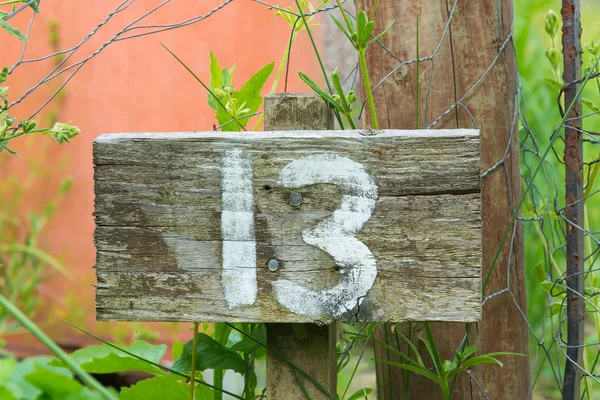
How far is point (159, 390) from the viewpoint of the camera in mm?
1530

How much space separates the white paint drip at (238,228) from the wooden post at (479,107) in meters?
0.53

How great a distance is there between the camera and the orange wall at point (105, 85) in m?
3.54

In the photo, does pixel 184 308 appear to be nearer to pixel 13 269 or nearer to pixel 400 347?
pixel 400 347

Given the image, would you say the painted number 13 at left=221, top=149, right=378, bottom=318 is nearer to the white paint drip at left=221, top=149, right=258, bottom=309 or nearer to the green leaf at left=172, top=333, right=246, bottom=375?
the white paint drip at left=221, top=149, right=258, bottom=309

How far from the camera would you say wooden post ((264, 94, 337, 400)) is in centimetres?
129

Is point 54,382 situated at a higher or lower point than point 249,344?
higher

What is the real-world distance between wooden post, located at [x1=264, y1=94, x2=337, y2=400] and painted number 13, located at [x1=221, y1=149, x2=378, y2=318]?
14 cm

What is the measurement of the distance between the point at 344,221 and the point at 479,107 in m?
0.58

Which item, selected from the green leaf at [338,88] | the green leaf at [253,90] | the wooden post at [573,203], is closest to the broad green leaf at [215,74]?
the green leaf at [253,90]

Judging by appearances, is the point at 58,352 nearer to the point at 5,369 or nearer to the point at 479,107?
the point at 5,369

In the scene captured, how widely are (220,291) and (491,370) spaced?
75cm

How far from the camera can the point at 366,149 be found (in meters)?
1.14

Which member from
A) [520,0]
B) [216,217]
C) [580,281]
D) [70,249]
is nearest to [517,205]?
[580,281]

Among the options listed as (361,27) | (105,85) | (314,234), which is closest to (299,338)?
(314,234)
